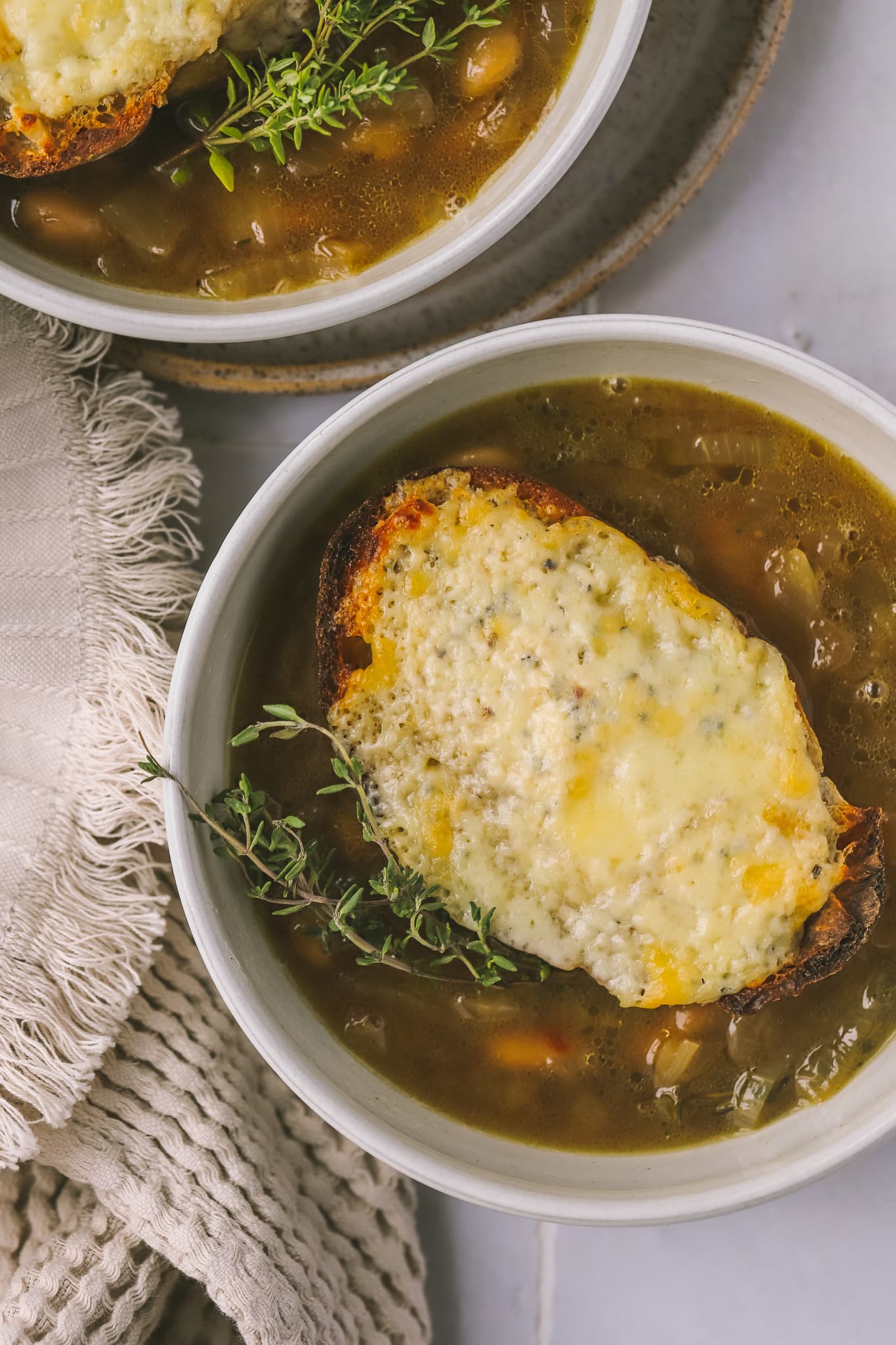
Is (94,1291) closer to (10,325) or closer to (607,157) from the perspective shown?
(10,325)

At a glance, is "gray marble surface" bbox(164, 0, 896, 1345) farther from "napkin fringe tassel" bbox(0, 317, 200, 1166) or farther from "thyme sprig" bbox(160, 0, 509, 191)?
"thyme sprig" bbox(160, 0, 509, 191)

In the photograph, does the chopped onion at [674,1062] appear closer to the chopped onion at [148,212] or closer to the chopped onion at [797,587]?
the chopped onion at [797,587]

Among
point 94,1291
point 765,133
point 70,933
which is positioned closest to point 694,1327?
point 94,1291

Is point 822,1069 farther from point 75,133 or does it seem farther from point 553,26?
point 75,133

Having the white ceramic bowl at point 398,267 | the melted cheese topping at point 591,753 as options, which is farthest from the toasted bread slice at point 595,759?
the white ceramic bowl at point 398,267

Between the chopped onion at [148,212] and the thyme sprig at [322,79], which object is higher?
the thyme sprig at [322,79]

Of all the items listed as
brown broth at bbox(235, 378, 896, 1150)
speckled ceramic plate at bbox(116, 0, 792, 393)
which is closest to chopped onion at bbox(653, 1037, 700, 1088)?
brown broth at bbox(235, 378, 896, 1150)
